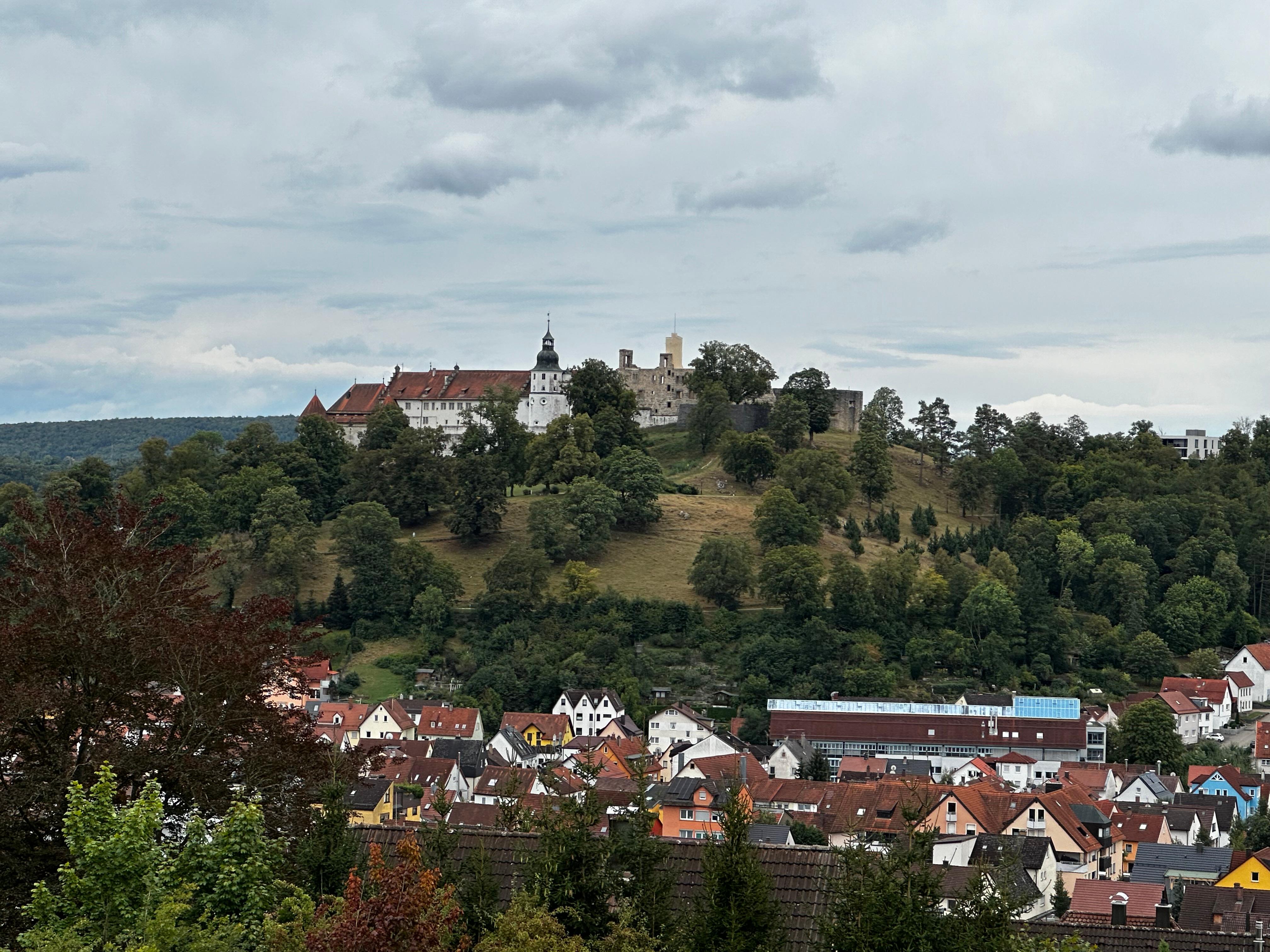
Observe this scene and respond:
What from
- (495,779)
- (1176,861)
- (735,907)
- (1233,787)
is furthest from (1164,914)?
(1233,787)

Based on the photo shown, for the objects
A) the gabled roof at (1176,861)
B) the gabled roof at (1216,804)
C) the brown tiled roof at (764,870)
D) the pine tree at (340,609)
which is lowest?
the gabled roof at (1216,804)

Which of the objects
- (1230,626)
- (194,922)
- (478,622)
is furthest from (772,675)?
(194,922)

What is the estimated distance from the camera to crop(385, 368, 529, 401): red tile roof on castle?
343 ft

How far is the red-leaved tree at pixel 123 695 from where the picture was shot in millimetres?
16875

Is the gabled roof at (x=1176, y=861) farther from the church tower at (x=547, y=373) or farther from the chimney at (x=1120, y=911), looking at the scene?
the church tower at (x=547, y=373)

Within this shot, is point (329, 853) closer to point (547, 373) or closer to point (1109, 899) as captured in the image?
point (1109, 899)

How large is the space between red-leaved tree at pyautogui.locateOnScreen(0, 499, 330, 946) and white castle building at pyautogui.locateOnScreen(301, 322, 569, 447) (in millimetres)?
80370

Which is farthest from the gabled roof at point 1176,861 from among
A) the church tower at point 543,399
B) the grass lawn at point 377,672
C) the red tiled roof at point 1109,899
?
the church tower at point 543,399

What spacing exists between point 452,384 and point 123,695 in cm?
8911

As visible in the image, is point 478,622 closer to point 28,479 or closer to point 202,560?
point 202,560

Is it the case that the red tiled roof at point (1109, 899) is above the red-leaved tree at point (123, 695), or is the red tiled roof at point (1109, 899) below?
below

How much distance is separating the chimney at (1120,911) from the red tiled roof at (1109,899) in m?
0.33

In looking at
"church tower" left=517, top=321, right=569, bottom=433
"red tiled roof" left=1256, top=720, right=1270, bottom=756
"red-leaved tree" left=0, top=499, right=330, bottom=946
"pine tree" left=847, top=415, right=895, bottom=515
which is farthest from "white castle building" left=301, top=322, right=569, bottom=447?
"red-leaved tree" left=0, top=499, right=330, bottom=946

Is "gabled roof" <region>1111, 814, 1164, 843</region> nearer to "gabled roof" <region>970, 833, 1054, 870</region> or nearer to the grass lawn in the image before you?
"gabled roof" <region>970, 833, 1054, 870</region>
